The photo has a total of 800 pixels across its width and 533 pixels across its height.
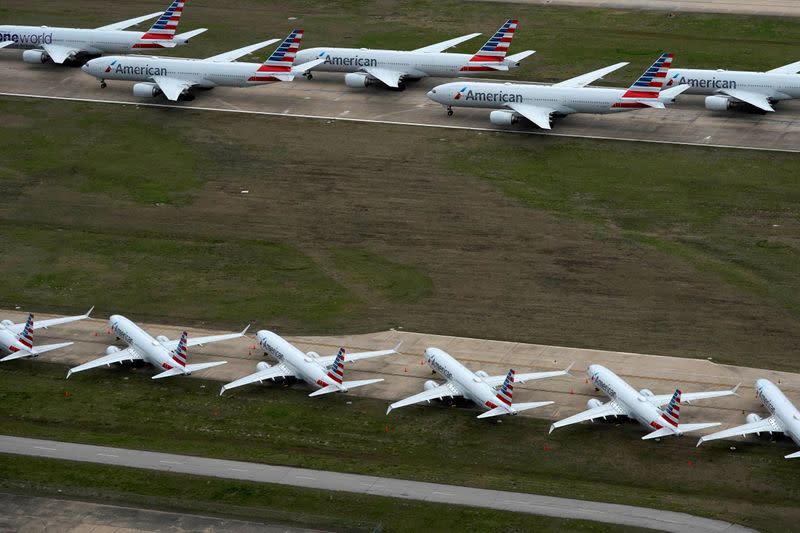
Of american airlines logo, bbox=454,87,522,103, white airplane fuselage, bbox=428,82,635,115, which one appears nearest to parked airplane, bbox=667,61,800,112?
white airplane fuselage, bbox=428,82,635,115

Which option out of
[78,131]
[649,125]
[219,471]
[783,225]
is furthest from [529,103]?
[219,471]

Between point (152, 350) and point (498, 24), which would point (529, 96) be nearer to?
point (498, 24)

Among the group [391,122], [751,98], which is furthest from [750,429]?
Result: [391,122]

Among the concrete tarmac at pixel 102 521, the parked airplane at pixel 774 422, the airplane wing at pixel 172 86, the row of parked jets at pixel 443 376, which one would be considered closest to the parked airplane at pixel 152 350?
the row of parked jets at pixel 443 376

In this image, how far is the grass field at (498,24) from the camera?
143125mm

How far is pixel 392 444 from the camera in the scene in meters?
79.8

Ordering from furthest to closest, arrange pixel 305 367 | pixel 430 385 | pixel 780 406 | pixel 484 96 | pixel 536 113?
pixel 484 96 < pixel 536 113 < pixel 305 367 < pixel 430 385 < pixel 780 406

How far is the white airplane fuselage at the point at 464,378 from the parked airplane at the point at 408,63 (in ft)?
183

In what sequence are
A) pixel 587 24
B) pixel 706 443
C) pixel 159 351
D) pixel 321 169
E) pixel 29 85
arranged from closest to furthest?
pixel 706 443, pixel 159 351, pixel 321 169, pixel 29 85, pixel 587 24

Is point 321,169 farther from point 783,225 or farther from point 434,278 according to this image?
point 783,225

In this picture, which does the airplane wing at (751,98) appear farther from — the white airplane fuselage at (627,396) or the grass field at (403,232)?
the white airplane fuselage at (627,396)

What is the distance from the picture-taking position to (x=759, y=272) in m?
99.2

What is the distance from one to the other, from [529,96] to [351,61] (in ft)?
72.4

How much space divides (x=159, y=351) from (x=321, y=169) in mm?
36180
